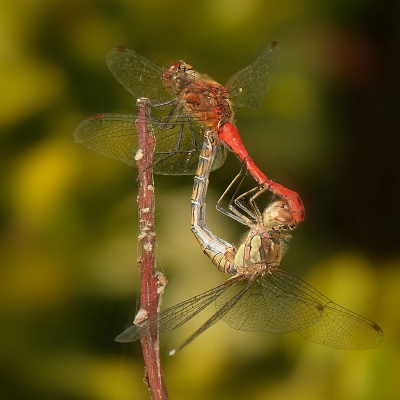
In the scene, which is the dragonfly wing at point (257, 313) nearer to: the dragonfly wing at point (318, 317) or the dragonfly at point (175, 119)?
the dragonfly wing at point (318, 317)

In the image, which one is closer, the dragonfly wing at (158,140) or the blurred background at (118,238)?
the dragonfly wing at (158,140)

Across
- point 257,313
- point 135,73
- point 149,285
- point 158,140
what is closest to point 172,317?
point 149,285

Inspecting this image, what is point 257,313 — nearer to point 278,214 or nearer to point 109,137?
point 278,214

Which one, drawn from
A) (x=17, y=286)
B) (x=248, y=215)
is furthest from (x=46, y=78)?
(x=248, y=215)

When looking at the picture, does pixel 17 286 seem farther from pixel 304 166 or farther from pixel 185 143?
pixel 304 166

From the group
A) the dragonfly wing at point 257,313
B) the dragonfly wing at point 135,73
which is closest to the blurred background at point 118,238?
the dragonfly wing at point 257,313

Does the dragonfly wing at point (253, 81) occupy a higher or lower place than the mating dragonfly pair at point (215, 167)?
higher
